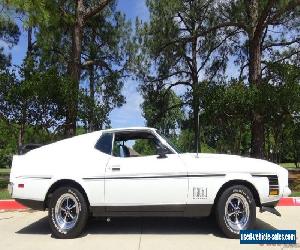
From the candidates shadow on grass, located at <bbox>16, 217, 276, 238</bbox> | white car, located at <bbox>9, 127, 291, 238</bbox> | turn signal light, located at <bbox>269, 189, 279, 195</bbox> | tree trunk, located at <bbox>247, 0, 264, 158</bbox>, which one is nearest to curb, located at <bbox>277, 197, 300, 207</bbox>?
shadow on grass, located at <bbox>16, 217, 276, 238</bbox>

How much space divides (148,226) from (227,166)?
77.2 inches

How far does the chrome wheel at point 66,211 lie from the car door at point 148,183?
0.58 meters

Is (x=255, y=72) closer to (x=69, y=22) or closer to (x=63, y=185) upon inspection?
(x=69, y=22)

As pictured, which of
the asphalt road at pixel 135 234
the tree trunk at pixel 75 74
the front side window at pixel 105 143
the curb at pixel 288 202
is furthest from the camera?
the tree trunk at pixel 75 74

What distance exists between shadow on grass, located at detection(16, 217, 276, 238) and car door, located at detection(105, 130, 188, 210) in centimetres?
74

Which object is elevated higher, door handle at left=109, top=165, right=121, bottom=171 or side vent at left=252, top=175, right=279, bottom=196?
door handle at left=109, top=165, right=121, bottom=171

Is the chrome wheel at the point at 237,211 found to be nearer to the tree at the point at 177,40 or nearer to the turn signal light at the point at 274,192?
the turn signal light at the point at 274,192

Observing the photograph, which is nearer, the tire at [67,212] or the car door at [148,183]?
the car door at [148,183]

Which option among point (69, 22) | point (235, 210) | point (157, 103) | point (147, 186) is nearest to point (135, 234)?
point (147, 186)

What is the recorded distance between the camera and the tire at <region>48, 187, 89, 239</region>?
780 centimetres

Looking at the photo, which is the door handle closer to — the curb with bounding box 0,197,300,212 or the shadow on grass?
the shadow on grass

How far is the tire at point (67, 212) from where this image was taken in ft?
25.6

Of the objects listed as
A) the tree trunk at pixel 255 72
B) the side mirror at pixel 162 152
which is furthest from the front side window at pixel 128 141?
the tree trunk at pixel 255 72

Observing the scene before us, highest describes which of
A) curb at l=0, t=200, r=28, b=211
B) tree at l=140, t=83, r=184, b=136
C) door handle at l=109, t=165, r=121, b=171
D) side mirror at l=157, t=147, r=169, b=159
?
tree at l=140, t=83, r=184, b=136
